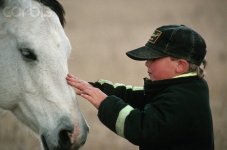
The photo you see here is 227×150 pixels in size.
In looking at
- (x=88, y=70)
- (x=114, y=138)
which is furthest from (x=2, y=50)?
(x=88, y=70)

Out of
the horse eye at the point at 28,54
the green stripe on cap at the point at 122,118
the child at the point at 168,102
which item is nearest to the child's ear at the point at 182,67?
the child at the point at 168,102

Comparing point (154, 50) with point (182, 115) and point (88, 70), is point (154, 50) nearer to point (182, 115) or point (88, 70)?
point (182, 115)

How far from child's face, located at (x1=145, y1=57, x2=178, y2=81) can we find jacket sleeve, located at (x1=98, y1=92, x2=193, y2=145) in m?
0.20

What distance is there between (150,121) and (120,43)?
913cm

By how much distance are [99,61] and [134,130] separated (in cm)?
728

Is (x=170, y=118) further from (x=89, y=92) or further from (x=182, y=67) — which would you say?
(x=89, y=92)

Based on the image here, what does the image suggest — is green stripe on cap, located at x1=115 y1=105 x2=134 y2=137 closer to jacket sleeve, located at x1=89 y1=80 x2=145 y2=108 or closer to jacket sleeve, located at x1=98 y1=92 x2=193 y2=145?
jacket sleeve, located at x1=98 y1=92 x2=193 y2=145

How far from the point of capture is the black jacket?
112 inches

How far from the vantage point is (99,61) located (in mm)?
10102

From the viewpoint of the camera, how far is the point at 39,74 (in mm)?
3219

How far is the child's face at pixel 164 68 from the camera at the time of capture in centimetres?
304

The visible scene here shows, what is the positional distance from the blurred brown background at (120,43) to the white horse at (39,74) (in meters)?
2.60

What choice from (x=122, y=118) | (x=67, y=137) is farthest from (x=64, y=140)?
(x=122, y=118)

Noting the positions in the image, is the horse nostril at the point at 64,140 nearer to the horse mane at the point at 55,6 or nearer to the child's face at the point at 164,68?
the child's face at the point at 164,68
